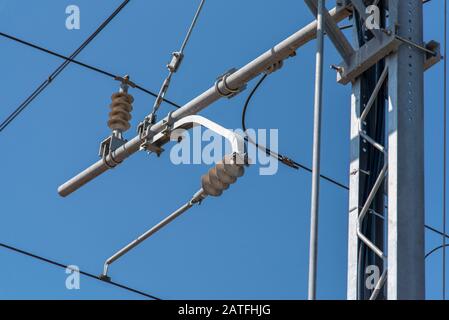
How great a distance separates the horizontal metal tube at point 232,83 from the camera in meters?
11.4

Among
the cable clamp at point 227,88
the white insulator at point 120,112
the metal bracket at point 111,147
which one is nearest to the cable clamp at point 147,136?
the metal bracket at point 111,147

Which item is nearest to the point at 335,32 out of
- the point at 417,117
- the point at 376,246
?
the point at 417,117

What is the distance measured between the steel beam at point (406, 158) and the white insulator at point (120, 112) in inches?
167

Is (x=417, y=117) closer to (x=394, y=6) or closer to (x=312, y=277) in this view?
(x=394, y=6)

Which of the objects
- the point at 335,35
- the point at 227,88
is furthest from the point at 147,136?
the point at 335,35

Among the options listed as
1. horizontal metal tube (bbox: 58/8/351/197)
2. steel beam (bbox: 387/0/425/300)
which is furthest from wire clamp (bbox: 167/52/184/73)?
steel beam (bbox: 387/0/425/300)

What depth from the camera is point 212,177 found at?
40.4ft

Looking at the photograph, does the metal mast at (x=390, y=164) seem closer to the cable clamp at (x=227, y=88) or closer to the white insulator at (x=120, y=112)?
the cable clamp at (x=227, y=88)

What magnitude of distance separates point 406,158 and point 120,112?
4.81m

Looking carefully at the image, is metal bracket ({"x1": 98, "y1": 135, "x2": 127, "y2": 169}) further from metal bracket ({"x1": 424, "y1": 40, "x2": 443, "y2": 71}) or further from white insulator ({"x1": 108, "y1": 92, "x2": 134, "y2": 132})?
metal bracket ({"x1": 424, "y1": 40, "x2": 443, "y2": 71})

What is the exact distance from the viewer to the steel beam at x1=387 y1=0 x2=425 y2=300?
9.70 meters

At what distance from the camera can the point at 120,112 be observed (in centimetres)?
1422

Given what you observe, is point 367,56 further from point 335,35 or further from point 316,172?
point 316,172
